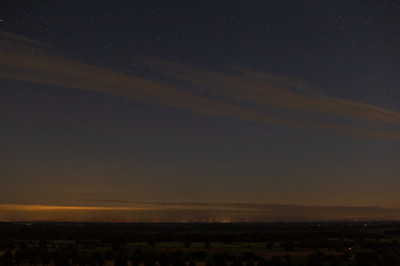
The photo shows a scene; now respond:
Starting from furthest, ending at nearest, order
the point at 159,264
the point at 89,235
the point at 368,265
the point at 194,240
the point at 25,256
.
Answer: the point at 89,235
the point at 194,240
the point at 25,256
the point at 159,264
the point at 368,265

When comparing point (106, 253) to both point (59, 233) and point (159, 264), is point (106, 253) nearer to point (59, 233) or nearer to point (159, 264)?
point (159, 264)

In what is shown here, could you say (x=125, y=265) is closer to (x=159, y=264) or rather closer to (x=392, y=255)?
(x=159, y=264)

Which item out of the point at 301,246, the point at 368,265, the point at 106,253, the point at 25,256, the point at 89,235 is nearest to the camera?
the point at 368,265

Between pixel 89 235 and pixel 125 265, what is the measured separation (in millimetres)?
109548

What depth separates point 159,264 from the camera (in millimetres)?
91500

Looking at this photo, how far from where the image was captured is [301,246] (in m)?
132

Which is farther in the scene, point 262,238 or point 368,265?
point 262,238

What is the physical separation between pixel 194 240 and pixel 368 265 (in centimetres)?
8468

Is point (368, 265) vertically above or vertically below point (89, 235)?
above

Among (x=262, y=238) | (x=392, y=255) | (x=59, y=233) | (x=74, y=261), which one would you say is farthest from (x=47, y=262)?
(x=59, y=233)

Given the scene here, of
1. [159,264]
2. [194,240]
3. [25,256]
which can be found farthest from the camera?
[194,240]

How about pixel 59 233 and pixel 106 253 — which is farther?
pixel 59 233

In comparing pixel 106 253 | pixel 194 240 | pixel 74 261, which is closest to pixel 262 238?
pixel 194 240

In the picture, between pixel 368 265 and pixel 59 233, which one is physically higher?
pixel 368 265
